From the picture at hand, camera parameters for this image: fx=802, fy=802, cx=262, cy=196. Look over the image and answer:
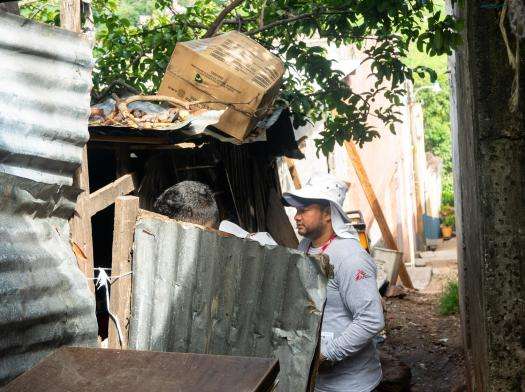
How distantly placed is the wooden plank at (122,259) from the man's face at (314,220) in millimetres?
998

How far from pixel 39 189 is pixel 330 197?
172cm

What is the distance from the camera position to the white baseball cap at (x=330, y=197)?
441cm

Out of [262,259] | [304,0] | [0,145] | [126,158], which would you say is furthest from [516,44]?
[304,0]

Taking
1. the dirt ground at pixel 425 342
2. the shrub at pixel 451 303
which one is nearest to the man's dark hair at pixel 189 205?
the dirt ground at pixel 425 342

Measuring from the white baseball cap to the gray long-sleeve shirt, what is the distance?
86 mm

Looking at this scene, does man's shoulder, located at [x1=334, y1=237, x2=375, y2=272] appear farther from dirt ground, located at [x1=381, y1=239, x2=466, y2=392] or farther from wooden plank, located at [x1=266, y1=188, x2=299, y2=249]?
dirt ground, located at [x1=381, y1=239, x2=466, y2=392]

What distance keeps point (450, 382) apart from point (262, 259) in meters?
5.05

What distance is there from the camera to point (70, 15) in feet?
12.6

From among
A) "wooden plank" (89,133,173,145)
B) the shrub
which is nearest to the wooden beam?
"wooden plank" (89,133,173,145)

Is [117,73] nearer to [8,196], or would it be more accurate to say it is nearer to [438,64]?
[8,196]

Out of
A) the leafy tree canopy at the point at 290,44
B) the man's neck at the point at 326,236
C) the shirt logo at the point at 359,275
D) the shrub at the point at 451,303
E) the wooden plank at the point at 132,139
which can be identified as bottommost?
the shrub at the point at 451,303

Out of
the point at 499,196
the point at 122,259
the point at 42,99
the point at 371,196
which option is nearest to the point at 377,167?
the point at 371,196

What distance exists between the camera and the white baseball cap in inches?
174

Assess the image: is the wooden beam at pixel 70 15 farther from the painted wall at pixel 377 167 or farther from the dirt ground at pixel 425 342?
the painted wall at pixel 377 167
